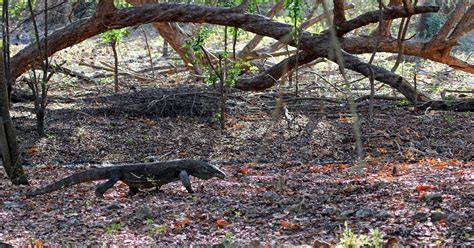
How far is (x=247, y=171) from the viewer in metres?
8.02

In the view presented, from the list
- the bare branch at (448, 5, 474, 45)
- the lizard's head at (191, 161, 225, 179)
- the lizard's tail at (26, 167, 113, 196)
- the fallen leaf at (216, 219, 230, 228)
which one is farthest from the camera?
the bare branch at (448, 5, 474, 45)

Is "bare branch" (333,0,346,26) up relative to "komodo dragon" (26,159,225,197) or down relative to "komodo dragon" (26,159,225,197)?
up

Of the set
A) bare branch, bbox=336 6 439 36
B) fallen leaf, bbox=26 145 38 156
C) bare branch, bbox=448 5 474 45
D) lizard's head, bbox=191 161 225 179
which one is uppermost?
bare branch, bbox=336 6 439 36

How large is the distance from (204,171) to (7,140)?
1.98 metres

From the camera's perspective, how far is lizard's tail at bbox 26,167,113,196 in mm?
6918

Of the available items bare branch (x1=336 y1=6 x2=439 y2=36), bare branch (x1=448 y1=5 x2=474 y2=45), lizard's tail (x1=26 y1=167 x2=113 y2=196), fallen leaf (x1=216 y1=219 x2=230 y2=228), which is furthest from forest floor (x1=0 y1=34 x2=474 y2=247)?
bare branch (x1=448 y1=5 x2=474 y2=45)

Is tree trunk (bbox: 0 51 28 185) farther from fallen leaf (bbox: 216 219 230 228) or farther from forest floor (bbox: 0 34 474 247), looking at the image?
fallen leaf (bbox: 216 219 230 228)

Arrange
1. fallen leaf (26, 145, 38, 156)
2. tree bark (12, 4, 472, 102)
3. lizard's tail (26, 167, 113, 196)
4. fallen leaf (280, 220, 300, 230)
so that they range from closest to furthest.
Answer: fallen leaf (280, 220, 300, 230)
lizard's tail (26, 167, 113, 196)
fallen leaf (26, 145, 38, 156)
tree bark (12, 4, 472, 102)

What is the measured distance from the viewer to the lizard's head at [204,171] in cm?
708

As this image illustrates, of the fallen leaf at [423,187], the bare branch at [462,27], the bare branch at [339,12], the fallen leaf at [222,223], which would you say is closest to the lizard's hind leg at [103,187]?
the fallen leaf at [222,223]

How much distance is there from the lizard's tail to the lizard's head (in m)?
0.83

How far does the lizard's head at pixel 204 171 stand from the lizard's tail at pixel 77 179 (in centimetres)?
83

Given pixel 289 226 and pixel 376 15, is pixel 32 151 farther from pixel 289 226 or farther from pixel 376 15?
pixel 289 226

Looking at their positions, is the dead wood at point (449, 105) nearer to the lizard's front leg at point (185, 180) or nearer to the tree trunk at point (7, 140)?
the lizard's front leg at point (185, 180)
